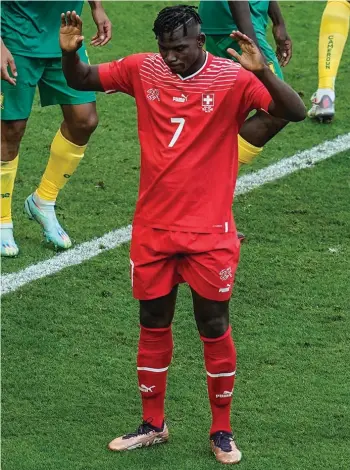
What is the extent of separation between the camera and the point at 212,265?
432 centimetres

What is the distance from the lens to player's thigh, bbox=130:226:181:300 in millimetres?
4363

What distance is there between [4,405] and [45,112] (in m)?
4.10

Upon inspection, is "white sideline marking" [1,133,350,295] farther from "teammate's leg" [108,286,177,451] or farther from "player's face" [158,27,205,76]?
"player's face" [158,27,205,76]

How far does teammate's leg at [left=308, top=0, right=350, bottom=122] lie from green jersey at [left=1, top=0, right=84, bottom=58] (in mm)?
2676

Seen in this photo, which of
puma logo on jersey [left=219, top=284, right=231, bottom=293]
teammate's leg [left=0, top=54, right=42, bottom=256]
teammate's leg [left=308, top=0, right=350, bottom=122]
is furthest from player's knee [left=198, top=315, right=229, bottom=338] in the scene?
teammate's leg [left=308, top=0, right=350, bottom=122]

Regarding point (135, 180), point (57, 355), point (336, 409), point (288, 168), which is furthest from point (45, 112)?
point (336, 409)

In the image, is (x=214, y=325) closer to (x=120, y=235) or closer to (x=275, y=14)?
(x=120, y=235)

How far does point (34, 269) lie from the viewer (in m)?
6.23

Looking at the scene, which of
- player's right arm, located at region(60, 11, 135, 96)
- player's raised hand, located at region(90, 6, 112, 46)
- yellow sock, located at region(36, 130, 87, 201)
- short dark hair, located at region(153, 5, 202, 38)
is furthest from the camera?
yellow sock, located at region(36, 130, 87, 201)

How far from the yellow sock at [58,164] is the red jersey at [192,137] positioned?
7.03ft

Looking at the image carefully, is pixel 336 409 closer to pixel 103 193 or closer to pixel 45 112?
pixel 103 193

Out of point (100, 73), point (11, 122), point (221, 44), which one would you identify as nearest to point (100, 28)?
point (11, 122)

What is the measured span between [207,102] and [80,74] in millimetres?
528

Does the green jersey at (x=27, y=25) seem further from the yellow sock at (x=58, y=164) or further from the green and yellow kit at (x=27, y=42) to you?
the yellow sock at (x=58, y=164)
